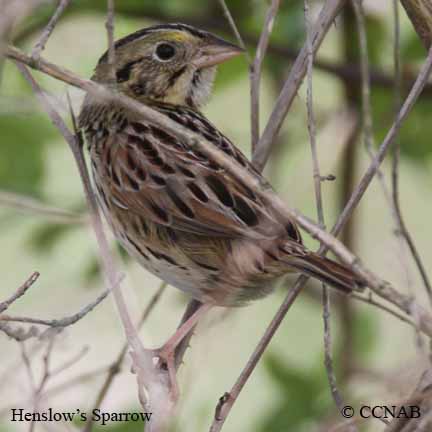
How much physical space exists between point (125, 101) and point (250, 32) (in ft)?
6.87

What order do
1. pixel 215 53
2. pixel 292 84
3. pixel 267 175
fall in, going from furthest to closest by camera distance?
pixel 267 175 → pixel 215 53 → pixel 292 84

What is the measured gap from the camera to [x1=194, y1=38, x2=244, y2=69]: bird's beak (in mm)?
3500

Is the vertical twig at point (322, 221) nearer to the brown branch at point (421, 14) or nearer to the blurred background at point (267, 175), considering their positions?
the brown branch at point (421, 14)

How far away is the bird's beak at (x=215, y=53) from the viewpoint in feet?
11.5

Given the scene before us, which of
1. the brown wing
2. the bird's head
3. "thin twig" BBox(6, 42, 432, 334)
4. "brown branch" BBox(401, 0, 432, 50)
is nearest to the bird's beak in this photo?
the bird's head

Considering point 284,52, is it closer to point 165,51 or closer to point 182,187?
point 165,51

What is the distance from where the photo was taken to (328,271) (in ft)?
8.87

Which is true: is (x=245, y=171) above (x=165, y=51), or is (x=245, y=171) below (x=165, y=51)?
below

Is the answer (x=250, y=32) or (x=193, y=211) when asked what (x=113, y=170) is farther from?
(x=250, y=32)

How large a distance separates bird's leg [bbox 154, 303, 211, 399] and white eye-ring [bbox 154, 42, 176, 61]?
34.8 inches

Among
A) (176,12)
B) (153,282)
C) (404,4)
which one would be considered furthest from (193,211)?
(153,282)

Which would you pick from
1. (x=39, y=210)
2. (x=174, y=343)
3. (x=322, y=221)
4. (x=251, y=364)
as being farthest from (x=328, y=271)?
(x=39, y=210)

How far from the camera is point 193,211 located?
A: 3.03 m

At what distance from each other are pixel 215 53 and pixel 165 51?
177 mm
